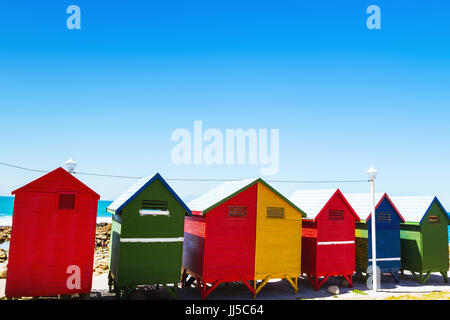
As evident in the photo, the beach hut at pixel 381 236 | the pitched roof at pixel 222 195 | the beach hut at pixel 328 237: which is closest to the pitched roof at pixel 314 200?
the beach hut at pixel 328 237

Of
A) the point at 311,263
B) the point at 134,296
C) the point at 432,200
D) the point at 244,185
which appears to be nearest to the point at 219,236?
the point at 244,185

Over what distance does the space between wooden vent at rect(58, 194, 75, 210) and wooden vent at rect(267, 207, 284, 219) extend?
1040 cm

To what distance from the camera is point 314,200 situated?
75.0 ft

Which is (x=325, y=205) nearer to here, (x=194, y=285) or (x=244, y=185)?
(x=244, y=185)

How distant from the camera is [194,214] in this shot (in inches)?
763

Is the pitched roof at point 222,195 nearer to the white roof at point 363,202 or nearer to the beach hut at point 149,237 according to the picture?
the beach hut at point 149,237

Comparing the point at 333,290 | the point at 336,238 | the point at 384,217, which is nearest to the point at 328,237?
the point at 336,238

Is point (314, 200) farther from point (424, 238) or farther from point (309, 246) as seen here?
point (424, 238)

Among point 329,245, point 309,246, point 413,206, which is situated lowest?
point 309,246

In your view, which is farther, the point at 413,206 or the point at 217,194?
the point at 413,206

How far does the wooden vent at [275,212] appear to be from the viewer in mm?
19984

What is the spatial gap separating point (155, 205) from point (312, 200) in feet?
35.6

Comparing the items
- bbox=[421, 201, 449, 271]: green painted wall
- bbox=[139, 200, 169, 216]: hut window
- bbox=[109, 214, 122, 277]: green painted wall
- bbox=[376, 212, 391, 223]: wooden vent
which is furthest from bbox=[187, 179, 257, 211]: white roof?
bbox=[421, 201, 449, 271]: green painted wall

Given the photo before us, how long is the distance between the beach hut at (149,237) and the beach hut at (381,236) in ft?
43.0
